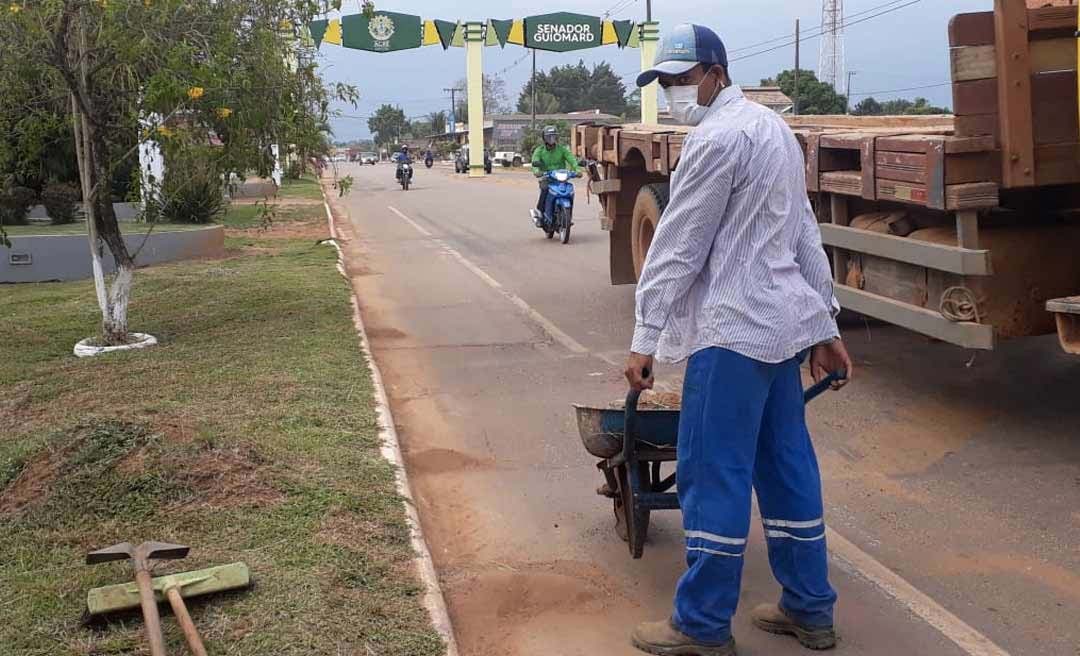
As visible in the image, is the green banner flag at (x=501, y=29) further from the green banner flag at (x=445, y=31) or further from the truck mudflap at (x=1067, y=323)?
the truck mudflap at (x=1067, y=323)

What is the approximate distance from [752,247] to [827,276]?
0.37 m

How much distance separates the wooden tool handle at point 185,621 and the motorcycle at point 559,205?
14014 mm

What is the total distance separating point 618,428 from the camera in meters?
4.44

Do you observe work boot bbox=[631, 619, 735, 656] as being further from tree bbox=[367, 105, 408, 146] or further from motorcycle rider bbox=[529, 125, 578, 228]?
tree bbox=[367, 105, 408, 146]

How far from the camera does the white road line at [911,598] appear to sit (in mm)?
3876

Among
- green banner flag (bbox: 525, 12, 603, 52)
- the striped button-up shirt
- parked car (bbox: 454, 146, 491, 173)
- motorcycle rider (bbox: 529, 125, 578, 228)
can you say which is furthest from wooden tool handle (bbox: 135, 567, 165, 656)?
parked car (bbox: 454, 146, 491, 173)

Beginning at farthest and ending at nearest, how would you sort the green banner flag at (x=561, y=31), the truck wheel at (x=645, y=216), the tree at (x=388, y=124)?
the tree at (x=388, y=124) < the green banner flag at (x=561, y=31) < the truck wheel at (x=645, y=216)

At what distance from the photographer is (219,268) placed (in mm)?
14078

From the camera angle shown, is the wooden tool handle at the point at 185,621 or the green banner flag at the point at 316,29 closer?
the wooden tool handle at the point at 185,621

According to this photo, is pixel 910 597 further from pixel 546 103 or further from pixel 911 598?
pixel 546 103

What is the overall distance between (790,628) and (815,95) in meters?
59.3

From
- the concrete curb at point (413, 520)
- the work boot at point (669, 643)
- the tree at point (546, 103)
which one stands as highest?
the tree at point (546, 103)

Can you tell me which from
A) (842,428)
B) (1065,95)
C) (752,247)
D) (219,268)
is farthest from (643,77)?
(219,268)

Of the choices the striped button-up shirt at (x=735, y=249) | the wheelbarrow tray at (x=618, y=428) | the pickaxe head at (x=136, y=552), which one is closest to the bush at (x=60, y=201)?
the pickaxe head at (x=136, y=552)
